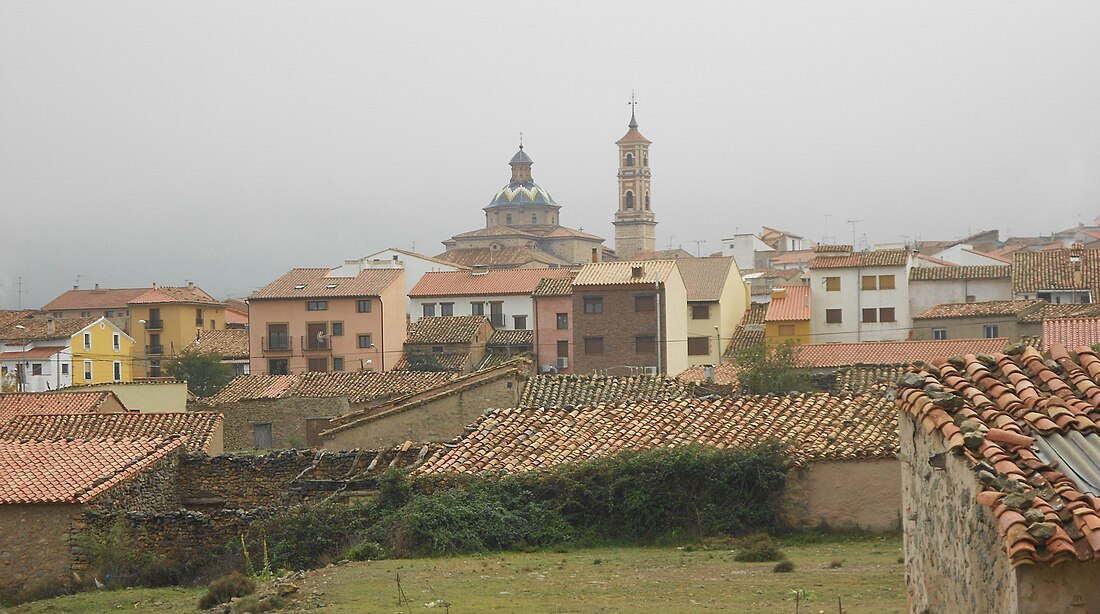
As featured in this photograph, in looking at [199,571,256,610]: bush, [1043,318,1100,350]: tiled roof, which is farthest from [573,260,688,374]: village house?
[199,571,256,610]: bush

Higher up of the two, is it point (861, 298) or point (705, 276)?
point (705, 276)

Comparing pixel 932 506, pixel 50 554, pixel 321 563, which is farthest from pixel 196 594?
pixel 932 506

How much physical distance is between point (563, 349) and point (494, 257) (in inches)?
1787

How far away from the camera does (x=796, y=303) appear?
71.5m

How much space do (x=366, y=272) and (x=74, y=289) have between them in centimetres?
5729

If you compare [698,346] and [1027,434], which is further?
[698,346]

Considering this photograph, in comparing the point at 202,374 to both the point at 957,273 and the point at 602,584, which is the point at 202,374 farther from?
the point at 602,584

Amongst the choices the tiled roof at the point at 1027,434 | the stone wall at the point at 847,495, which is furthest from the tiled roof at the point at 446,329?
the tiled roof at the point at 1027,434

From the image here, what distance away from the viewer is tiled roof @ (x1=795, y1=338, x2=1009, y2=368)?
147ft

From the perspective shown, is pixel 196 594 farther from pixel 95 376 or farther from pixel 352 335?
pixel 95 376

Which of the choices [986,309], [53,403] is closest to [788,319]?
[986,309]

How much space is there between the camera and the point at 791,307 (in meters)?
71.0

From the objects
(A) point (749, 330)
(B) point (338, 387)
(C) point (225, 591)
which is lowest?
(C) point (225, 591)

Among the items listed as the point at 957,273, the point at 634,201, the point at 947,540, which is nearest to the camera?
the point at 947,540
